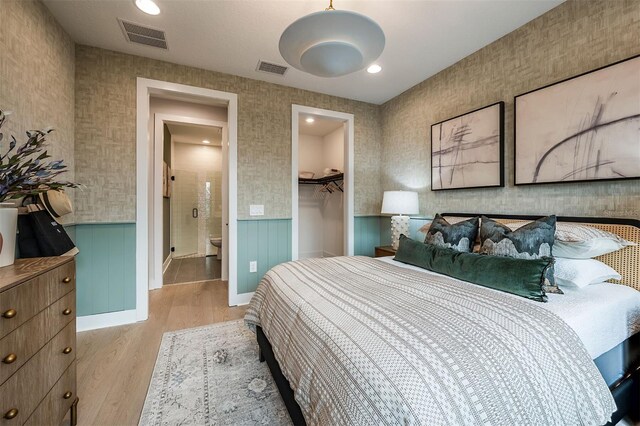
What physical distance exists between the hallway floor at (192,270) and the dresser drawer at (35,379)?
2.80 metres

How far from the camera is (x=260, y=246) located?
3.25 metres

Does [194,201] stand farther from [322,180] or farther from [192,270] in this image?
[322,180]

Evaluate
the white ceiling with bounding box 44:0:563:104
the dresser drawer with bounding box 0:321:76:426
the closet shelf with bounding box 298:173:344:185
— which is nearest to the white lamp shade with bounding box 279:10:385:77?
the white ceiling with bounding box 44:0:563:104

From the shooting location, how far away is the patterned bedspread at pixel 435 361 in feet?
2.50

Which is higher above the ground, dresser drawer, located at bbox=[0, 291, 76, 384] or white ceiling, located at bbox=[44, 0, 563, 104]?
white ceiling, located at bbox=[44, 0, 563, 104]

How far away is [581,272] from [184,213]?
237 inches

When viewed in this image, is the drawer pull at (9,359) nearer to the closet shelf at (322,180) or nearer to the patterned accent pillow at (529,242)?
the patterned accent pillow at (529,242)

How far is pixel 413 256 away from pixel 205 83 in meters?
2.79

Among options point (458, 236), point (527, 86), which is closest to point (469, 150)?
point (527, 86)

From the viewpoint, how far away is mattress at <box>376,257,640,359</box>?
120 cm

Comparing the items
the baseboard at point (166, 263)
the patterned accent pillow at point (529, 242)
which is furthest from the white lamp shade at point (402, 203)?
the baseboard at point (166, 263)

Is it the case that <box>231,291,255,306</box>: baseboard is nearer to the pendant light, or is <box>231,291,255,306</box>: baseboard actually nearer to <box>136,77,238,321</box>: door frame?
<box>136,77,238,321</box>: door frame

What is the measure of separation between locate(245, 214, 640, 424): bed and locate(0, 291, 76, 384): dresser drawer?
997 mm

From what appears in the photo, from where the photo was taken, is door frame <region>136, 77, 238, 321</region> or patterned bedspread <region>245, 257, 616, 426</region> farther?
door frame <region>136, 77, 238, 321</region>
